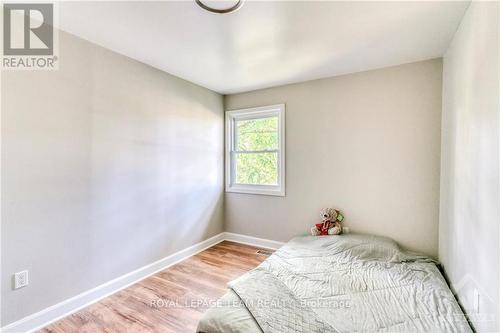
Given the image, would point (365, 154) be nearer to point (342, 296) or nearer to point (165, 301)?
point (342, 296)

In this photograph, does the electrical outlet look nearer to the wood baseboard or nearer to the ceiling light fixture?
the wood baseboard

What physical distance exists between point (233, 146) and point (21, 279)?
9.25ft

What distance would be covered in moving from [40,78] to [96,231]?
4.51ft

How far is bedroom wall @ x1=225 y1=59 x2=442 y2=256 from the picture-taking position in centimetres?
247

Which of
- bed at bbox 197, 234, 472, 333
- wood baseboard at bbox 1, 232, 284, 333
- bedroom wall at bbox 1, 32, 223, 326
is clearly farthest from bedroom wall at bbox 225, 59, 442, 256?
bedroom wall at bbox 1, 32, 223, 326

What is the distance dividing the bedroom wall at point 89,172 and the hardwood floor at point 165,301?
218 millimetres

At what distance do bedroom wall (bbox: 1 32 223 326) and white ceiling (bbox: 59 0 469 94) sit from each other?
1.13ft

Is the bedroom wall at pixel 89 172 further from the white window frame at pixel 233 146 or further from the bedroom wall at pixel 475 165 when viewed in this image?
the bedroom wall at pixel 475 165

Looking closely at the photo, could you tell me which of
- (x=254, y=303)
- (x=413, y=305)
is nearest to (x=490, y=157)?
(x=413, y=305)

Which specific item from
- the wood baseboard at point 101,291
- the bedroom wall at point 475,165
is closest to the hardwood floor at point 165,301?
the wood baseboard at point 101,291

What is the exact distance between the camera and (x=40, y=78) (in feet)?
5.96

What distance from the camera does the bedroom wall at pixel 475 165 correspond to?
3.98 ft

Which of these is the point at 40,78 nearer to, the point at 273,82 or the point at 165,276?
the point at 165,276

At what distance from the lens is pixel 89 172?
82.9 inches
